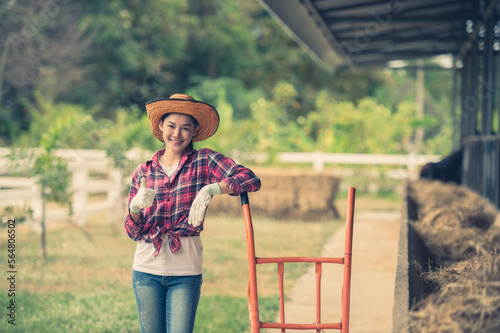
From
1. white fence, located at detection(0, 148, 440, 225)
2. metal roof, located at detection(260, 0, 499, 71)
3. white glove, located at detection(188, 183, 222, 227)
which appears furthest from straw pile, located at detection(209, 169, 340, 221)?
white glove, located at detection(188, 183, 222, 227)

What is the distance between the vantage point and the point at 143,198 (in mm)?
2369

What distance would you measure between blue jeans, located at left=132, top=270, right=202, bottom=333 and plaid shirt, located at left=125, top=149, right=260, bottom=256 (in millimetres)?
142

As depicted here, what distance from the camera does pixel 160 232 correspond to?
2516mm

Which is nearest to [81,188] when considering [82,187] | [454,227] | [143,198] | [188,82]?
[82,187]

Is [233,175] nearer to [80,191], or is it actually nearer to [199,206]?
[199,206]

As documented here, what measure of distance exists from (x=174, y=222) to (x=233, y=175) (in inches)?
13.0

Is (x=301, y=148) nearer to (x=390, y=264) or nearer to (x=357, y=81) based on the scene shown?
(x=390, y=264)

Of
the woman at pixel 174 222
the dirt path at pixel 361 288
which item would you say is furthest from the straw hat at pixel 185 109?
the dirt path at pixel 361 288

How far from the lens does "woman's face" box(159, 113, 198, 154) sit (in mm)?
2600

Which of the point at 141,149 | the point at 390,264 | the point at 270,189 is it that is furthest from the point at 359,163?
the point at 390,264

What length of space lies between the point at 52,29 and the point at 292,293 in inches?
727

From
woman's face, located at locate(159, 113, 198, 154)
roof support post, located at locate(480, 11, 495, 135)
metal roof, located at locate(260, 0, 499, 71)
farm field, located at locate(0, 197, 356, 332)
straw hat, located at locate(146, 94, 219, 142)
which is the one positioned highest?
metal roof, located at locate(260, 0, 499, 71)

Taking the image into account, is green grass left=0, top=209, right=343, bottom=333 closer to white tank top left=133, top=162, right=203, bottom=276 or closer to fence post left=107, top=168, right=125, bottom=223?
fence post left=107, top=168, right=125, bottom=223

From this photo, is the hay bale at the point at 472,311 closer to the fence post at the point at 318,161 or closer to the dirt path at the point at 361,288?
the dirt path at the point at 361,288
